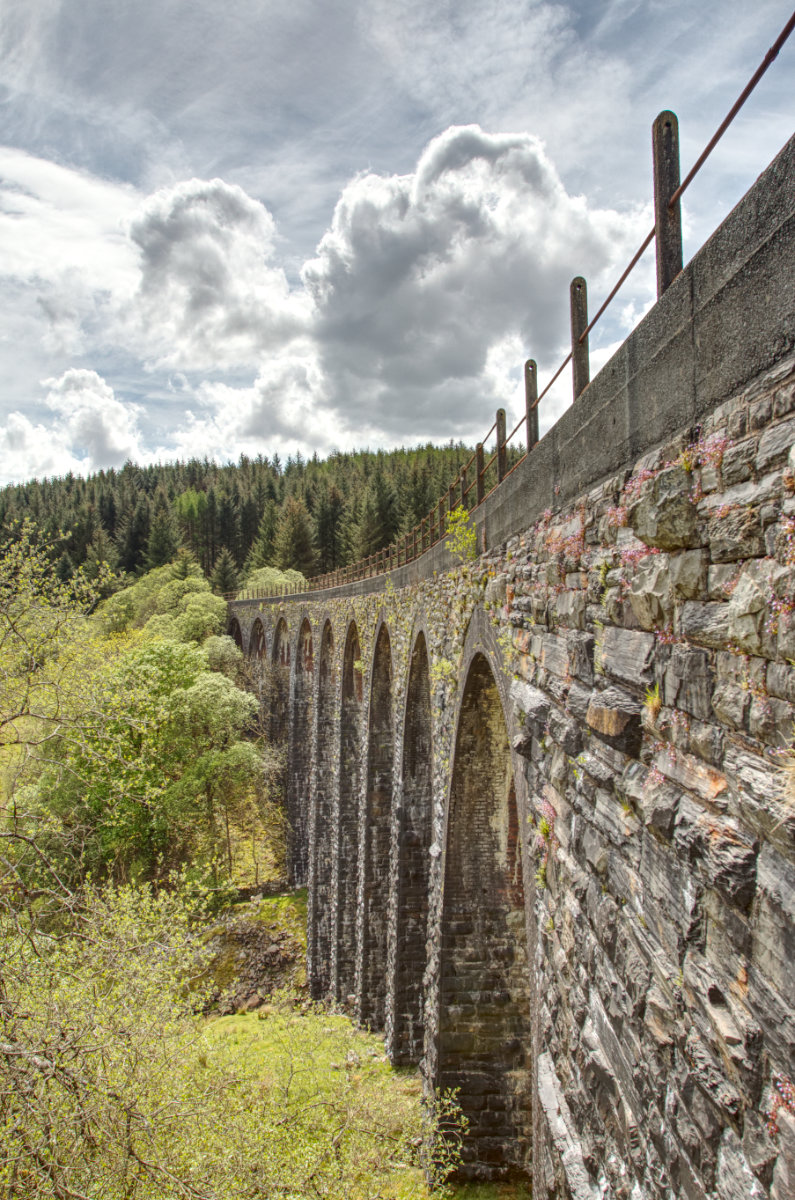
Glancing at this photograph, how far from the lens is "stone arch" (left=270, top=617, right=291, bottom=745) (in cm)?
3469

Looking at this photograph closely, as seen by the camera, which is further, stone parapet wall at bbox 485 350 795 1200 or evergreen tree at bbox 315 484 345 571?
evergreen tree at bbox 315 484 345 571

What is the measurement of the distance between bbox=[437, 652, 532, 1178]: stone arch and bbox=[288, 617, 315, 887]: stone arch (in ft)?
60.6

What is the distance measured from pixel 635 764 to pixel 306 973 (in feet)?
71.7

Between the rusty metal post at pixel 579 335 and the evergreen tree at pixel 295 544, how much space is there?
55.5 m

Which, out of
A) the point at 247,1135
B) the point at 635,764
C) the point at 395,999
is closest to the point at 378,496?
the point at 395,999

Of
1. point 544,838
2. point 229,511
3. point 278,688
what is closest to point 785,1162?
point 544,838

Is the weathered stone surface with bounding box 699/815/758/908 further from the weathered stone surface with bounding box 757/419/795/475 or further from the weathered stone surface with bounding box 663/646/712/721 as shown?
the weathered stone surface with bounding box 757/419/795/475

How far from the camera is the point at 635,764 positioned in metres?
3.03

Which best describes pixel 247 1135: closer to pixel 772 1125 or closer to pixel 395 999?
pixel 395 999

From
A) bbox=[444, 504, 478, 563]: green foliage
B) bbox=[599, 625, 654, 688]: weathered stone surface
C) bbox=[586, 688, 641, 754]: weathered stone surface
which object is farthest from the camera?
bbox=[444, 504, 478, 563]: green foliage

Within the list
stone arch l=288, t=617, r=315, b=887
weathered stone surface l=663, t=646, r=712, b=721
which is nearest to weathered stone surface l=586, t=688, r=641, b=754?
weathered stone surface l=663, t=646, r=712, b=721

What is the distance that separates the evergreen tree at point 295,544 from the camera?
196 feet

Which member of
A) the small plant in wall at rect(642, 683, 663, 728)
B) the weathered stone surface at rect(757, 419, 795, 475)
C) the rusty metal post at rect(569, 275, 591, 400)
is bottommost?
the small plant in wall at rect(642, 683, 663, 728)

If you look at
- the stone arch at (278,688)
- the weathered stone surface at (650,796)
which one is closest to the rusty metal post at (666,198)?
the weathered stone surface at (650,796)
